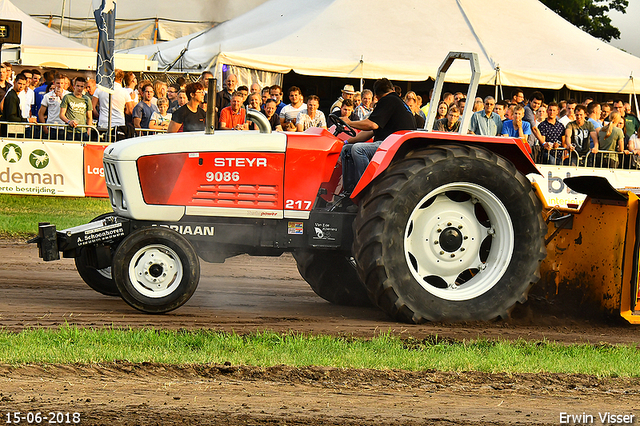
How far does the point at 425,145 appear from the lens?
250 inches

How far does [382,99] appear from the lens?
21.3ft

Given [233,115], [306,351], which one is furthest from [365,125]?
[233,115]

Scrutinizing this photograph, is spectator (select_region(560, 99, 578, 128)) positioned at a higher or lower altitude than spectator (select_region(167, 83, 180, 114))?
higher

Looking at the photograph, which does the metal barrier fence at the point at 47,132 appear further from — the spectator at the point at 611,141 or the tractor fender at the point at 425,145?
the spectator at the point at 611,141

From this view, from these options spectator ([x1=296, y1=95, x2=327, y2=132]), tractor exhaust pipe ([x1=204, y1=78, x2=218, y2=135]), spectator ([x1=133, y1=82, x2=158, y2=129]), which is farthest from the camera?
spectator ([x1=133, y1=82, x2=158, y2=129])

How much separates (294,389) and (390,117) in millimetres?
2796

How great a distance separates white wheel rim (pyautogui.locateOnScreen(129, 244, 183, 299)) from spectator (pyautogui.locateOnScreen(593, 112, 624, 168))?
10003mm

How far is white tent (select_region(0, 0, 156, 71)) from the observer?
19.5 metres

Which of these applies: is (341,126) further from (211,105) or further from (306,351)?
(306,351)

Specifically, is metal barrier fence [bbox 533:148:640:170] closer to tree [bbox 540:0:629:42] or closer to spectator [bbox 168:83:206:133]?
spectator [bbox 168:83:206:133]

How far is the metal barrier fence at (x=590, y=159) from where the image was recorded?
14039mm

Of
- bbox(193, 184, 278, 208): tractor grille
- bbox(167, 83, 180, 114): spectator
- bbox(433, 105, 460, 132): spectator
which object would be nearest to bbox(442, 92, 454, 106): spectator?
bbox(433, 105, 460, 132): spectator

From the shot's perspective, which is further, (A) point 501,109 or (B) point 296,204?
(A) point 501,109

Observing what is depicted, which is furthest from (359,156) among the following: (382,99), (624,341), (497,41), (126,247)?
(497,41)
